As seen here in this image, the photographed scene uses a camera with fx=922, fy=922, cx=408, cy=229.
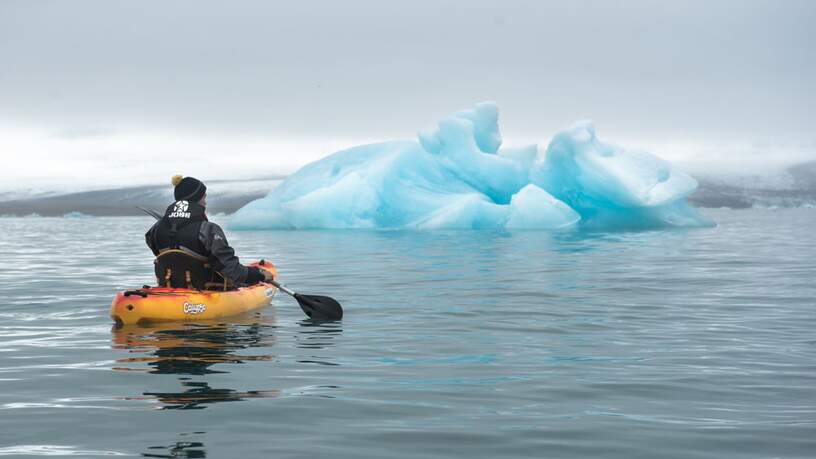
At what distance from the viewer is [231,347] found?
26.4ft

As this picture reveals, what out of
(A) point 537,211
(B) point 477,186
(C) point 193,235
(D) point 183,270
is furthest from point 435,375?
(B) point 477,186

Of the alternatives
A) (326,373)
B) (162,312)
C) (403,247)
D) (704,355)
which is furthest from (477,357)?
(403,247)

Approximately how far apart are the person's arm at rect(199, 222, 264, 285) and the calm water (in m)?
0.56

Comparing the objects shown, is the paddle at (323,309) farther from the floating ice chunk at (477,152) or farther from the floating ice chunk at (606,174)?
the floating ice chunk at (477,152)

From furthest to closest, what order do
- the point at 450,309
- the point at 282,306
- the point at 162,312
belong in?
the point at 282,306
the point at 450,309
the point at 162,312

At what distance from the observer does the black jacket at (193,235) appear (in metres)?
9.41

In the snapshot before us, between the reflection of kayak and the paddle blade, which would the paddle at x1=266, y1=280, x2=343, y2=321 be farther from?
the reflection of kayak

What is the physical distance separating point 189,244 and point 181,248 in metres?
0.10

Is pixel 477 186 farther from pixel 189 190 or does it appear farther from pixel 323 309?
pixel 189 190

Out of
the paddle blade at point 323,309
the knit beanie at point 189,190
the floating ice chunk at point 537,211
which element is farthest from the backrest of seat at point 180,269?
the floating ice chunk at point 537,211

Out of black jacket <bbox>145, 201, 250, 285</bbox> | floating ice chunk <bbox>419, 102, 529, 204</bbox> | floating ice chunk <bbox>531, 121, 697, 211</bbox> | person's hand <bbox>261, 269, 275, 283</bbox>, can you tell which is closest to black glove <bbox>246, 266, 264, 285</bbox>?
person's hand <bbox>261, 269, 275, 283</bbox>

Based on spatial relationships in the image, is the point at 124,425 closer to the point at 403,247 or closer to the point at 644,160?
the point at 403,247

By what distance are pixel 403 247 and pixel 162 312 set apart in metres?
15.9

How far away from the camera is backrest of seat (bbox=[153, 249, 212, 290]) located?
9617mm
